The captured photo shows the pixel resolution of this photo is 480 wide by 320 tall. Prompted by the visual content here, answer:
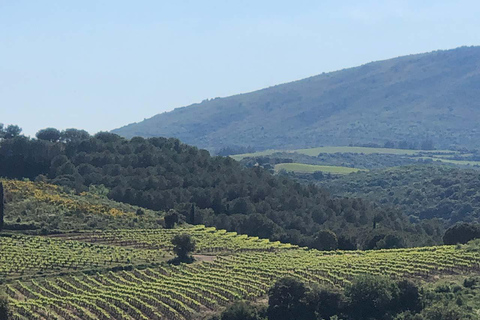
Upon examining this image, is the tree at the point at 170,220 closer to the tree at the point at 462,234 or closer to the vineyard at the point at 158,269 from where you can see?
the vineyard at the point at 158,269

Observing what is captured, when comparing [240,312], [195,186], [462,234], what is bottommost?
[462,234]

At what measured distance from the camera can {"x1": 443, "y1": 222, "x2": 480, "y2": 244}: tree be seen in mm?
100500

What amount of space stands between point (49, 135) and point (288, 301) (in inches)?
4650

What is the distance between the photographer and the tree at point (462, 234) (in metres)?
100

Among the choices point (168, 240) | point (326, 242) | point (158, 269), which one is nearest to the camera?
point (158, 269)

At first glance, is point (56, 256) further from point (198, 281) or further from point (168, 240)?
point (198, 281)

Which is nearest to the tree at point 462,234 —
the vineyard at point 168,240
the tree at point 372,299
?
the vineyard at point 168,240

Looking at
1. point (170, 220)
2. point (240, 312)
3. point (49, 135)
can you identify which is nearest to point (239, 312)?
point (240, 312)

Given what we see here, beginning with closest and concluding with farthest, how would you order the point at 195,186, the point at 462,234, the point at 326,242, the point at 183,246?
the point at 183,246 → the point at 462,234 → the point at 326,242 → the point at 195,186

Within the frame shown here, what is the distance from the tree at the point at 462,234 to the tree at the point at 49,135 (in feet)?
317

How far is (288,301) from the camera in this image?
70.6 metres

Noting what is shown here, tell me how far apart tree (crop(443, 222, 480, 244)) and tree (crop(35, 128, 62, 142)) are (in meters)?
96.7

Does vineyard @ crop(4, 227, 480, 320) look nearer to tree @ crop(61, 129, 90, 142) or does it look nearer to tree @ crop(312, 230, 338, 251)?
tree @ crop(312, 230, 338, 251)

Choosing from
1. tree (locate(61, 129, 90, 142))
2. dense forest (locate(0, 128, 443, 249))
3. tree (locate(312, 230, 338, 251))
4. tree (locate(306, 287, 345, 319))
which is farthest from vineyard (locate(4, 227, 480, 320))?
tree (locate(61, 129, 90, 142))
